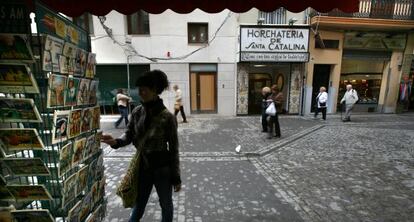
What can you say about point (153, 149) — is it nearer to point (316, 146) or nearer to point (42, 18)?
point (42, 18)

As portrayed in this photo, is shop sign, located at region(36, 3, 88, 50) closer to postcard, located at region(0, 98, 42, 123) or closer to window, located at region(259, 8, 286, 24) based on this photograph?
postcard, located at region(0, 98, 42, 123)

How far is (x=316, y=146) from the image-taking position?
719 centimetres

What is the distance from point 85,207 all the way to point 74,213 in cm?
22

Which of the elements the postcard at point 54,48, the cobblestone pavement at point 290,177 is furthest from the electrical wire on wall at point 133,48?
the postcard at point 54,48

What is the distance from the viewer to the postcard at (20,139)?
5.13 feet

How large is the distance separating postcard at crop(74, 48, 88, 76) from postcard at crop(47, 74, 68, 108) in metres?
0.28

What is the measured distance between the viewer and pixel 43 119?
1.66 meters

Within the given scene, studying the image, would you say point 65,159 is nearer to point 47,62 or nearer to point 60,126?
point 60,126

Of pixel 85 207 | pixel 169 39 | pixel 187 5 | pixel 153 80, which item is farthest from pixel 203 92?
pixel 85 207

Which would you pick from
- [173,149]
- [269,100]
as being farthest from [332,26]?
[173,149]

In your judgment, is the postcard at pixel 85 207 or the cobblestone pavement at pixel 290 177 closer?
the postcard at pixel 85 207

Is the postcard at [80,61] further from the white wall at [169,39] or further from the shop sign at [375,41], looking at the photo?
the shop sign at [375,41]

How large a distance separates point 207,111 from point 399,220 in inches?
402

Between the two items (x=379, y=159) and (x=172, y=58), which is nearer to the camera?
(x=379, y=159)
